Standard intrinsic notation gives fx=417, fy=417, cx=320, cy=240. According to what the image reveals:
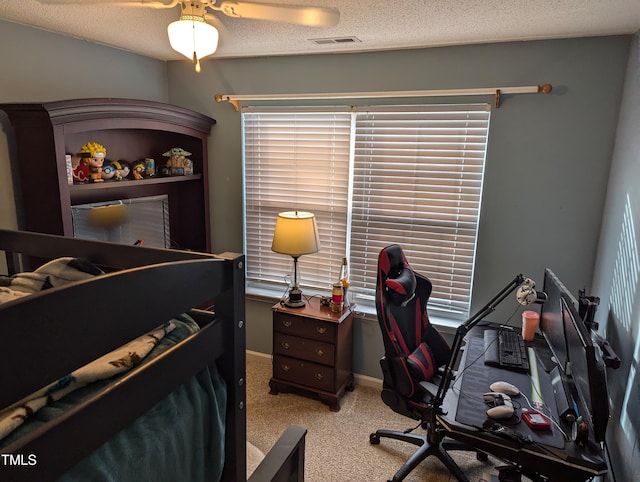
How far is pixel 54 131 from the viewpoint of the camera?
2125 millimetres

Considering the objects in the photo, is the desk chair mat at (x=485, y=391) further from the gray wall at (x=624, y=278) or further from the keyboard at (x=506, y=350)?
the gray wall at (x=624, y=278)

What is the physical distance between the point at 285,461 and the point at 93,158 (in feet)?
6.91

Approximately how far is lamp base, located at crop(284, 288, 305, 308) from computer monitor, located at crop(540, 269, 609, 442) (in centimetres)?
151

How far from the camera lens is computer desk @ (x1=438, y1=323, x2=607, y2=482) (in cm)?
144

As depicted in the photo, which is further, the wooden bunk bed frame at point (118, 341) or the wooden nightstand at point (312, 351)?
the wooden nightstand at point (312, 351)

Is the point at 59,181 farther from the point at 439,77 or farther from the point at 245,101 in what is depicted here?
the point at 439,77

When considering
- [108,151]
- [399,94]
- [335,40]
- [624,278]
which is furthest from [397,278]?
[108,151]

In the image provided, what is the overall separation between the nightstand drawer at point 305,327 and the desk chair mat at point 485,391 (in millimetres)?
908

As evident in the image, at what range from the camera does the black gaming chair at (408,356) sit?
214 centimetres

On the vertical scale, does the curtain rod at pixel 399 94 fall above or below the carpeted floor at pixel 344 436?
above

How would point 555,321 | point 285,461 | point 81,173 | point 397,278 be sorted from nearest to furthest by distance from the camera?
point 285,461 < point 555,321 < point 397,278 < point 81,173

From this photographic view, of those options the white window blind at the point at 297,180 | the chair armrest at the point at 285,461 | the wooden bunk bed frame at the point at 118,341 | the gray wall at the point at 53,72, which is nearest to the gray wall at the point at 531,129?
the white window blind at the point at 297,180

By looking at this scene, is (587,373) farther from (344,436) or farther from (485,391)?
(344,436)

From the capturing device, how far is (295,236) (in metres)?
2.77
